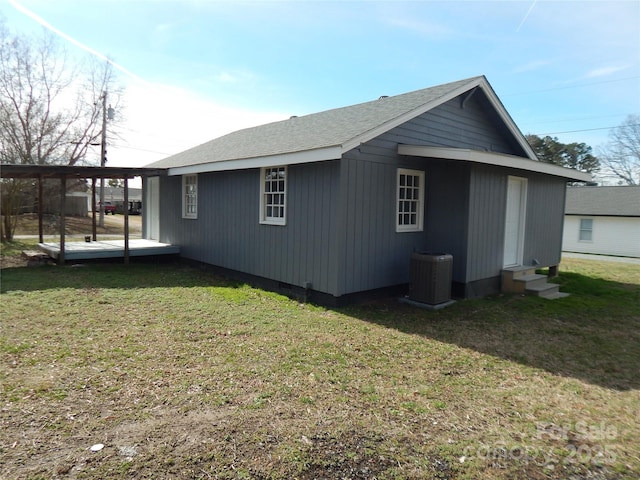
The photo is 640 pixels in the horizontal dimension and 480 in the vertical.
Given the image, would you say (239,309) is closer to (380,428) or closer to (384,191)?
(384,191)

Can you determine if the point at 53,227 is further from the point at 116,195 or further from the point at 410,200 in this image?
the point at 116,195

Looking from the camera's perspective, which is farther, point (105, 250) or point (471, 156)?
point (105, 250)

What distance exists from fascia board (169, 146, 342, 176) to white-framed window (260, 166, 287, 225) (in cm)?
39

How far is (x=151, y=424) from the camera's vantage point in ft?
9.86

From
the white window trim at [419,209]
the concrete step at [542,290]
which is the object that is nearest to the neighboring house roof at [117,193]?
the white window trim at [419,209]

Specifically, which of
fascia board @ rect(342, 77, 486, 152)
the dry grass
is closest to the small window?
fascia board @ rect(342, 77, 486, 152)

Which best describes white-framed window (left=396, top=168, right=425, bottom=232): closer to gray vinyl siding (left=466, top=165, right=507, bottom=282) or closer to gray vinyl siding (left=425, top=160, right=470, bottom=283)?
gray vinyl siding (left=425, top=160, right=470, bottom=283)

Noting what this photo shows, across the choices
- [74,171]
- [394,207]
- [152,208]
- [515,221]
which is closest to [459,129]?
[515,221]

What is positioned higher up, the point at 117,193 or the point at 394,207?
the point at 117,193

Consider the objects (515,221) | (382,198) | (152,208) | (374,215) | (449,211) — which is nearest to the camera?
(374,215)

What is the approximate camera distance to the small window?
2145 cm

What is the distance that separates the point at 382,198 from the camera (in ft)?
23.6

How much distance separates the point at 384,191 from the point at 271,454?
5.31 m

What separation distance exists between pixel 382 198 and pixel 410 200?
3.07 feet
